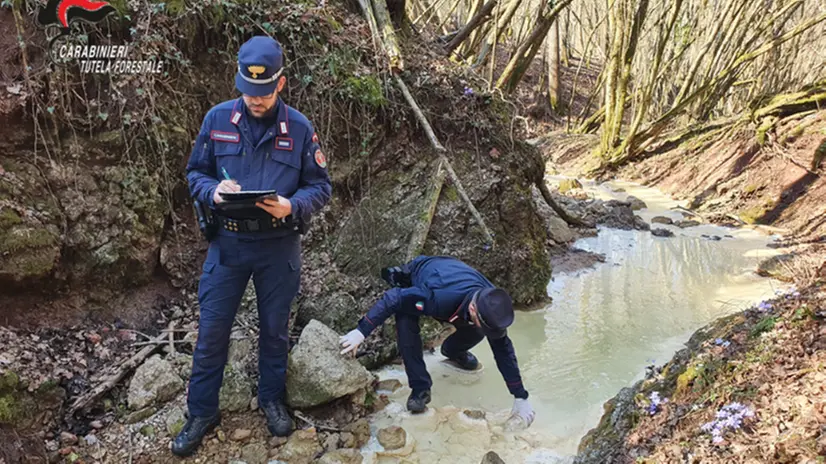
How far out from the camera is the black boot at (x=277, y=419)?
9.98 ft

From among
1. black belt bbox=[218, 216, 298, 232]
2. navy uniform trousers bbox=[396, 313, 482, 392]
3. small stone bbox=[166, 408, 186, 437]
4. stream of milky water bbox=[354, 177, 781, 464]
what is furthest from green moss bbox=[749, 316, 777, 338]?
small stone bbox=[166, 408, 186, 437]

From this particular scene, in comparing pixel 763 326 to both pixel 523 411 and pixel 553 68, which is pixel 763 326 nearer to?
pixel 523 411

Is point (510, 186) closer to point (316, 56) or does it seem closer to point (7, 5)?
point (316, 56)

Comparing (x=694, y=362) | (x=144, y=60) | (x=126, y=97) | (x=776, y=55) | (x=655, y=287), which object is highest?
(x=776, y=55)

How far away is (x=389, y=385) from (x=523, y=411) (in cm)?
100

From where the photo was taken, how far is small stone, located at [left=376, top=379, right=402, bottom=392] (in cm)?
374

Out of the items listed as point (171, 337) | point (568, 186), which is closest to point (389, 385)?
point (171, 337)

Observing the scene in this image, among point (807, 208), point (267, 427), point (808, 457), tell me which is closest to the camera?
point (808, 457)

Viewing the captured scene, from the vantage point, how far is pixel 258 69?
2.58m

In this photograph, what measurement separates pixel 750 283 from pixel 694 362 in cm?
417

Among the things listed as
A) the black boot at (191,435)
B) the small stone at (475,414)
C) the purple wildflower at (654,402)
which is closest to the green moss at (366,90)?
the small stone at (475,414)

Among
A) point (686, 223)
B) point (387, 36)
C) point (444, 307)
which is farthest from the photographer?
point (686, 223)

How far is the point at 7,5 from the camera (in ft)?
10.6

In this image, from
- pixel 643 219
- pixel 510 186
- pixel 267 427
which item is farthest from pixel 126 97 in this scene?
pixel 643 219
